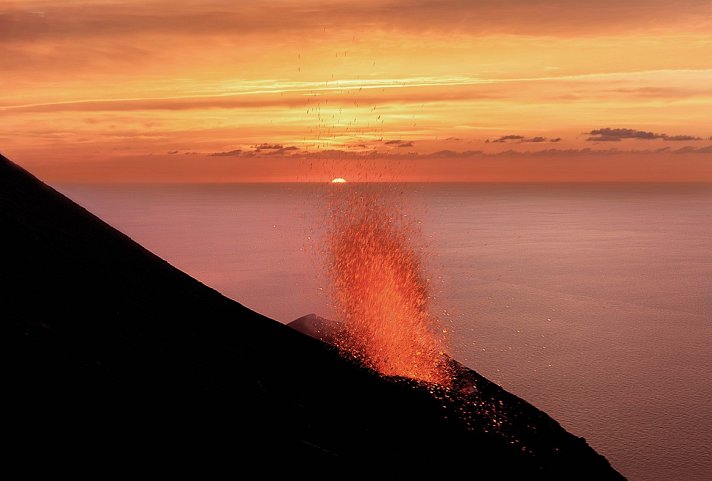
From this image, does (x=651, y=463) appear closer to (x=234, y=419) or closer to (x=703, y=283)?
(x=234, y=419)

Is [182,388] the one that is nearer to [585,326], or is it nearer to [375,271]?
[375,271]

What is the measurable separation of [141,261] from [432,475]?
62.2 feet

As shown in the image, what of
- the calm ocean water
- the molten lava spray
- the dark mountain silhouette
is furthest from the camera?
the calm ocean water

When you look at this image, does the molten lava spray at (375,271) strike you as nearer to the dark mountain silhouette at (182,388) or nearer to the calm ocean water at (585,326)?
the calm ocean water at (585,326)

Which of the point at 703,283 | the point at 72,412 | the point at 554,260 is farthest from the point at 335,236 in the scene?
the point at 554,260

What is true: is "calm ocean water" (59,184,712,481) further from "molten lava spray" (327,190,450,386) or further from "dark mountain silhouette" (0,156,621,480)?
"dark mountain silhouette" (0,156,621,480)

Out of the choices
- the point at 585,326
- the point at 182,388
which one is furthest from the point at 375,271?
the point at 585,326

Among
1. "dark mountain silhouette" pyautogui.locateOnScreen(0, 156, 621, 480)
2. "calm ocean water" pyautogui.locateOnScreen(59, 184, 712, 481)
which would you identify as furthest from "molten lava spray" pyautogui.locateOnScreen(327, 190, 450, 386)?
"dark mountain silhouette" pyautogui.locateOnScreen(0, 156, 621, 480)

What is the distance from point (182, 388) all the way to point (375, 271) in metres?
29.8

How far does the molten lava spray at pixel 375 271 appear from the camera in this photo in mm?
47469

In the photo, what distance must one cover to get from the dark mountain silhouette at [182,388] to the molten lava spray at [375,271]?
829cm

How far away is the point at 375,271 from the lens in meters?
52.4

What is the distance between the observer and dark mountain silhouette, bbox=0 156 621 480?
19234mm

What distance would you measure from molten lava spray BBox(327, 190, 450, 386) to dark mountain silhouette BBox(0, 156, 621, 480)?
829 centimetres
